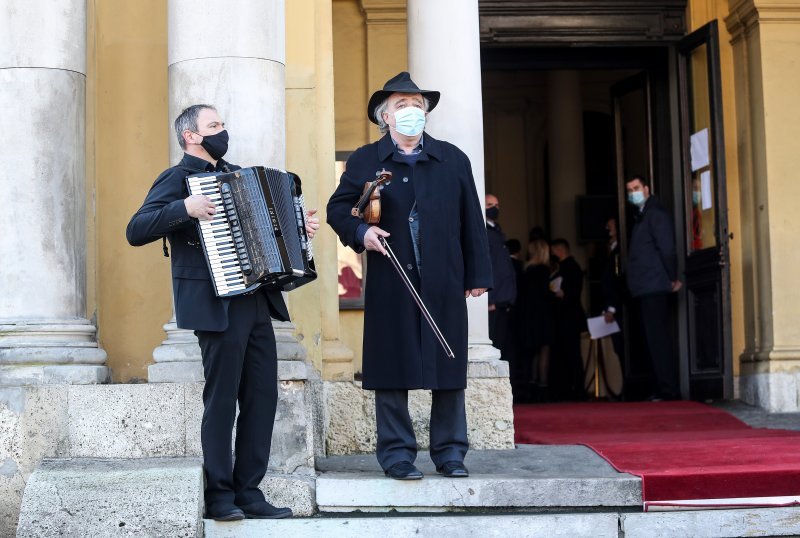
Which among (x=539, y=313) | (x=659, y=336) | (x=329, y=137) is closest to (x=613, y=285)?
(x=539, y=313)

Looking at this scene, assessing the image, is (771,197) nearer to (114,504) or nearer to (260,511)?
(260,511)

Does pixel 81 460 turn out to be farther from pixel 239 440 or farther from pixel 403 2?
pixel 403 2

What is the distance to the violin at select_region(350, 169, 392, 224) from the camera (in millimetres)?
6383

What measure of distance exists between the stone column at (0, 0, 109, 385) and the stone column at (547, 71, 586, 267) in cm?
1010

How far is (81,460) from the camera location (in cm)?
632

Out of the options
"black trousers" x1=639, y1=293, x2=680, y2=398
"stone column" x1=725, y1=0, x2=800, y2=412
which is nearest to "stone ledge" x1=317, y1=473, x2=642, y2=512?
"stone column" x1=725, y1=0, x2=800, y2=412

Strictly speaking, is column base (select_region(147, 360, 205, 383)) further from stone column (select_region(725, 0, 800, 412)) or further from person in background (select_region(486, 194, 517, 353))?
stone column (select_region(725, 0, 800, 412))

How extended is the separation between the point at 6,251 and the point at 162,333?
969 mm

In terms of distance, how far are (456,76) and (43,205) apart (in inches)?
99.6

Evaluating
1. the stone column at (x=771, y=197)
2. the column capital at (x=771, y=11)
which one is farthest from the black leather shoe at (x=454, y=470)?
the column capital at (x=771, y=11)

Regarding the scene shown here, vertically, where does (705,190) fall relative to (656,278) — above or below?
above

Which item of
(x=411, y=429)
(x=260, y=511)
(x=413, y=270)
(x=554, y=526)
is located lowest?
(x=554, y=526)

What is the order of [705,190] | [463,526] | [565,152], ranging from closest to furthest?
1. [463,526]
2. [705,190]
3. [565,152]

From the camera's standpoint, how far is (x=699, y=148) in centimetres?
1085
